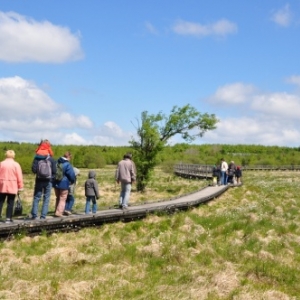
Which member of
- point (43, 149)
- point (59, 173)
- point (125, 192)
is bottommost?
point (125, 192)

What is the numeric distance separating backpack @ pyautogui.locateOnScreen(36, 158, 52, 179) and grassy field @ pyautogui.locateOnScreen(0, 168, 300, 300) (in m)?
1.65

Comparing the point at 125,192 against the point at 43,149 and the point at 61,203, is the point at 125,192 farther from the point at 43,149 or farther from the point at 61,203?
the point at 43,149

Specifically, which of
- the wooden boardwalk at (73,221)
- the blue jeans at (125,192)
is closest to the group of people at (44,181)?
the wooden boardwalk at (73,221)

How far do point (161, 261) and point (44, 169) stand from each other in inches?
170

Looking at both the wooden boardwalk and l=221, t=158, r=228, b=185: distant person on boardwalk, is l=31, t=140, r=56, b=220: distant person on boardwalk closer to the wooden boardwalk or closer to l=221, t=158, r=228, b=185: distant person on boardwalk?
the wooden boardwalk

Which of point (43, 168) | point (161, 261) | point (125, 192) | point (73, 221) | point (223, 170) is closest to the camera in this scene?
point (161, 261)

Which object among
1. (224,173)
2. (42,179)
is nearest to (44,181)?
(42,179)

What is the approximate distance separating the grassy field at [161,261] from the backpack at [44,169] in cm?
165

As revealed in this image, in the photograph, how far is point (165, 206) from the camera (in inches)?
689

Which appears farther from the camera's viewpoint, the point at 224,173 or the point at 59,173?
the point at 224,173

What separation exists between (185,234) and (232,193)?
15.3 meters

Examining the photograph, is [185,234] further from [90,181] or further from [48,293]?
[48,293]

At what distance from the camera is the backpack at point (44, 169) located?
12.5m

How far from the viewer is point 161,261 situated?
10.1m
